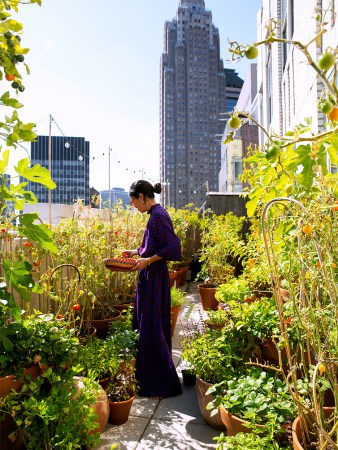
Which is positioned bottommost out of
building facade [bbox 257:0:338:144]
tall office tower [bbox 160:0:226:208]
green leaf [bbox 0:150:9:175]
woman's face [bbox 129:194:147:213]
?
woman's face [bbox 129:194:147:213]

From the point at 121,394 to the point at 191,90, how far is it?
100679 millimetres

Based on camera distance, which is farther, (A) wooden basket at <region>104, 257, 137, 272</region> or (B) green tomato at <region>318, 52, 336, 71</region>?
(A) wooden basket at <region>104, 257, 137, 272</region>

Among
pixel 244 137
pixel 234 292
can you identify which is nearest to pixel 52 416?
pixel 234 292

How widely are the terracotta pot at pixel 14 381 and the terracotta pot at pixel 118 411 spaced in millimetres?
604

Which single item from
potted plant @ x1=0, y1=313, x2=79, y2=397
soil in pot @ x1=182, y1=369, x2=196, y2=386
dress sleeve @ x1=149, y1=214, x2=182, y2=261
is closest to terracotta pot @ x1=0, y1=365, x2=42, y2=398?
potted plant @ x1=0, y1=313, x2=79, y2=397

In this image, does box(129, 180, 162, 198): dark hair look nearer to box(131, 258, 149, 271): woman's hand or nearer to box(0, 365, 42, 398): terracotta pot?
box(131, 258, 149, 271): woman's hand

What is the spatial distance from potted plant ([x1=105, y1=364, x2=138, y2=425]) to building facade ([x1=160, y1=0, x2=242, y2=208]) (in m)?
91.1

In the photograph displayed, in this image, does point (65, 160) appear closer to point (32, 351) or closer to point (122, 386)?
point (122, 386)

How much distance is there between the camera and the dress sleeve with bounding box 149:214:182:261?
9.79 feet

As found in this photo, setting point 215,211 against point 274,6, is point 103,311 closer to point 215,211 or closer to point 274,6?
point 215,211

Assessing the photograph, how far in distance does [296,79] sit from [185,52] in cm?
9773

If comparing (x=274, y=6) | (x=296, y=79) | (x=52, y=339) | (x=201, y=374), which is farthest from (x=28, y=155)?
(x=274, y=6)

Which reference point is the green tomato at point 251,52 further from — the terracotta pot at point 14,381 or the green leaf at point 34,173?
the terracotta pot at point 14,381

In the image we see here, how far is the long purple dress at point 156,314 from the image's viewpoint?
297cm
